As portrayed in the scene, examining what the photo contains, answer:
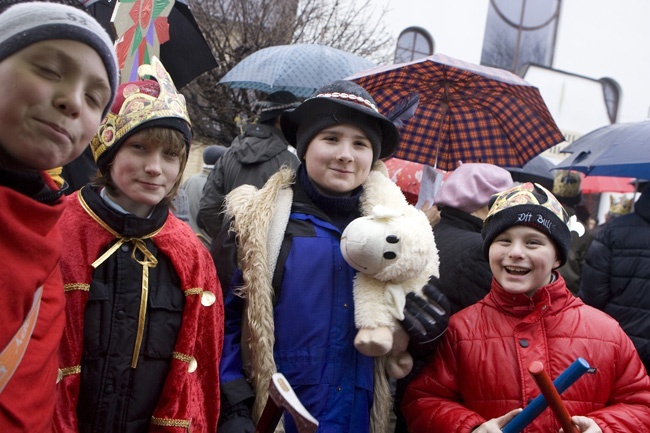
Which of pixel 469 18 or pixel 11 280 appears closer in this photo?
pixel 11 280

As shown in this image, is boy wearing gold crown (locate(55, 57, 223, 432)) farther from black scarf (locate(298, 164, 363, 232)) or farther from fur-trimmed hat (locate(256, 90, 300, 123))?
fur-trimmed hat (locate(256, 90, 300, 123))

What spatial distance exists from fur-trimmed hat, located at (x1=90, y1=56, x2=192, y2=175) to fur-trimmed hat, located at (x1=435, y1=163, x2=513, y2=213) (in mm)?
1426

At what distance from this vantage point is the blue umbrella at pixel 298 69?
15.2 ft

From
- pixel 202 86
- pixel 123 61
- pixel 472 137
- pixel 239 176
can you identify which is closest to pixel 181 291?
pixel 123 61

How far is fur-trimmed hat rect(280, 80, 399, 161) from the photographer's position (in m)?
2.12

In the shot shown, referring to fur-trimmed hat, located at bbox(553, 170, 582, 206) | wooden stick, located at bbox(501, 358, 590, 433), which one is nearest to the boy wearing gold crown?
wooden stick, located at bbox(501, 358, 590, 433)

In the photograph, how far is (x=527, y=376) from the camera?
81.0 inches

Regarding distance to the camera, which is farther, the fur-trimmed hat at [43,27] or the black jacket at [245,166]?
the black jacket at [245,166]

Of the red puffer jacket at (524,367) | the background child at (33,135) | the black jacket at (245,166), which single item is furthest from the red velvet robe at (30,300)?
Answer: the black jacket at (245,166)

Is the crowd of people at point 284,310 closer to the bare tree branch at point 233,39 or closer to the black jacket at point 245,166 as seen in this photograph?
the black jacket at point 245,166

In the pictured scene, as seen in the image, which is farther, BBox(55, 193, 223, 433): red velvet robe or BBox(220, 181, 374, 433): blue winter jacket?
BBox(220, 181, 374, 433): blue winter jacket

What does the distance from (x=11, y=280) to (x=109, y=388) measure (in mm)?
652

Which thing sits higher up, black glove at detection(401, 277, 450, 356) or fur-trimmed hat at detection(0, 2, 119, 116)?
fur-trimmed hat at detection(0, 2, 119, 116)

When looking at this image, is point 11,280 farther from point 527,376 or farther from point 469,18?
point 469,18
